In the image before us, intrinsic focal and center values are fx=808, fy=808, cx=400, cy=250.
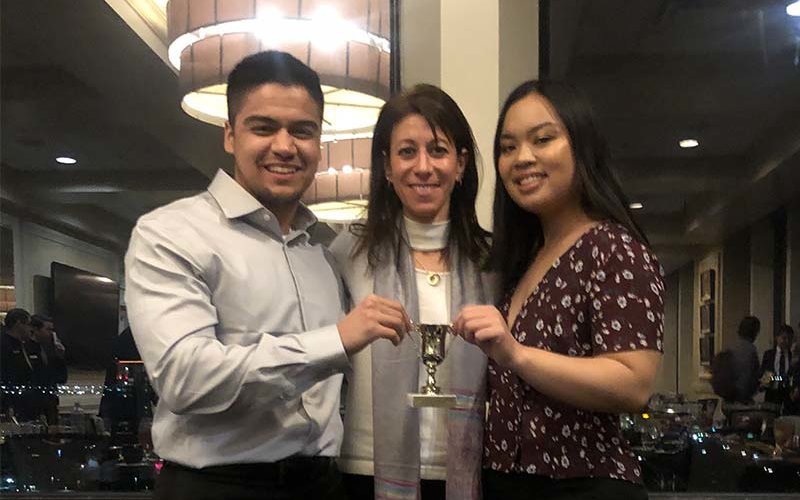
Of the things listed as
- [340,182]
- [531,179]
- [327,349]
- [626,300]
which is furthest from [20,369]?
[626,300]

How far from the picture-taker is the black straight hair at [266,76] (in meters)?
1.54

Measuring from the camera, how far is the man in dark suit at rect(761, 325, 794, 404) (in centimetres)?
268

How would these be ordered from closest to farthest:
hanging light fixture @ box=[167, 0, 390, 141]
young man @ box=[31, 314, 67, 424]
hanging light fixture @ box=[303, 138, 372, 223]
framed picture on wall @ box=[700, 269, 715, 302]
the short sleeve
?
the short sleeve, hanging light fixture @ box=[167, 0, 390, 141], hanging light fixture @ box=[303, 138, 372, 223], framed picture on wall @ box=[700, 269, 715, 302], young man @ box=[31, 314, 67, 424]

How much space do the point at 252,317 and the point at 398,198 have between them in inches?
16.5

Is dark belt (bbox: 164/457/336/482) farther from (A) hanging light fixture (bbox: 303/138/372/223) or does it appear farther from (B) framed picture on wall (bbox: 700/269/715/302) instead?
(B) framed picture on wall (bbox: 700/269/715/302)

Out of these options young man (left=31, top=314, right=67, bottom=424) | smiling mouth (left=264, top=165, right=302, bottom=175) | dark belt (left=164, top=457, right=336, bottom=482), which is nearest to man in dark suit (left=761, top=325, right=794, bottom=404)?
dark belt (left=164, top=457, right=336, bottom=482)

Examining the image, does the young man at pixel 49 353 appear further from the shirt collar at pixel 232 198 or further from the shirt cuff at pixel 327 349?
the shirt cuff at pixel 327 349

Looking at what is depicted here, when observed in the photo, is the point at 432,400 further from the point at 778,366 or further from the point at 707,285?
the point at 778,366

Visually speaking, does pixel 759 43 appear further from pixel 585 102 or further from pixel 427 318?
pixel 427 318

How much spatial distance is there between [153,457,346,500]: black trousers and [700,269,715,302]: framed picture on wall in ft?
5.35

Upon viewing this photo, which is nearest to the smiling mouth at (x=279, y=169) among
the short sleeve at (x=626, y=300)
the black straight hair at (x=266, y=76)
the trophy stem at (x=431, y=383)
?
the black straight hair at (x=266, y=76)

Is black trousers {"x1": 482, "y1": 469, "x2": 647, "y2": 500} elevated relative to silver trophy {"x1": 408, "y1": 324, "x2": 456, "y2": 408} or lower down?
lower down

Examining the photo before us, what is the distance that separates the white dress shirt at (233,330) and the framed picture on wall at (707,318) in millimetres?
1508

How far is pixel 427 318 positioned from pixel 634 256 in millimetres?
461
